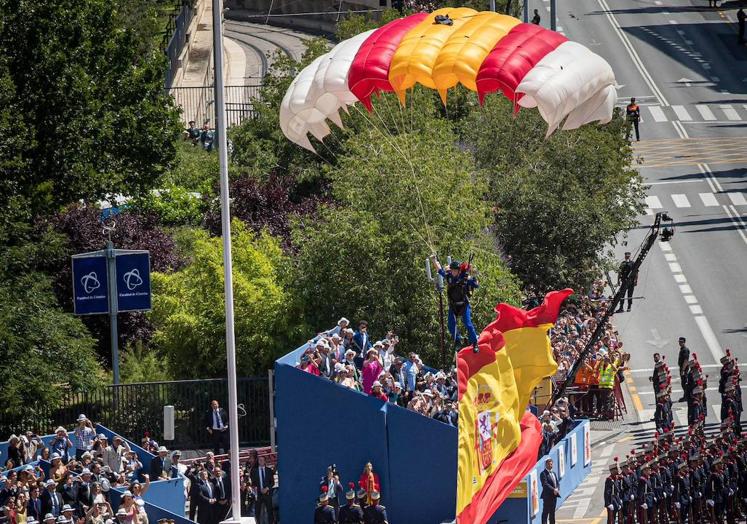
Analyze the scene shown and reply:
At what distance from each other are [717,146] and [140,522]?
46.7m

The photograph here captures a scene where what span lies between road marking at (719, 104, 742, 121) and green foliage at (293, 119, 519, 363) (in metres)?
35.4

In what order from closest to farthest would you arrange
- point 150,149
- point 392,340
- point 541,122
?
1. point 392,340
2. point 150,149
3. point 541,122

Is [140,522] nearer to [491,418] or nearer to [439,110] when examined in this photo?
[491,418]

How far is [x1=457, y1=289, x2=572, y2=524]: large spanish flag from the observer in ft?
102

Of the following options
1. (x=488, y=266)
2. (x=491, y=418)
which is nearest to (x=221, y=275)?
(x=488, y=266)

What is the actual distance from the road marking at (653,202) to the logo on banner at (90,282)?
2757 centimetres

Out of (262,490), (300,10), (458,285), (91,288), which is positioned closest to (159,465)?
(262,490)

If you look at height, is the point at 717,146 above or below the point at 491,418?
above

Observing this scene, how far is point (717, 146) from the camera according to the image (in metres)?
72.4

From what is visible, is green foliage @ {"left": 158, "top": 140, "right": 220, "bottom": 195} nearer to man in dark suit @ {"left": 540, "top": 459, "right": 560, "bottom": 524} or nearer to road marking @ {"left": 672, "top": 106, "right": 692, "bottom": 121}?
man in dark suit @ {"left": 540, "top": 459, "right": 560, "bottom": 524}

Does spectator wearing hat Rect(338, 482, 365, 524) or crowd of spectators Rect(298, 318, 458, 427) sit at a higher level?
crowd of spectators Rect(298, 318, 458, 427)

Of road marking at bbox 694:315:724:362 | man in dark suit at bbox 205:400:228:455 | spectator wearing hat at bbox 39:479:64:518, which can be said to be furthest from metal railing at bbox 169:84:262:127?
spectator wearing hat at bbox 39:479:64:518

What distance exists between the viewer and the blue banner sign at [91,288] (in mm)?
41031

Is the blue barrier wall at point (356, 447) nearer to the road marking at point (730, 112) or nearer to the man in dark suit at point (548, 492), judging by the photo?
the man in dark suit at point (548, 492)
